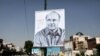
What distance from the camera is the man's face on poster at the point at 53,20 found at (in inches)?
346

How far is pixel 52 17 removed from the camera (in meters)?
8.88

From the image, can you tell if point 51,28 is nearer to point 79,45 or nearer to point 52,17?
point 52,17

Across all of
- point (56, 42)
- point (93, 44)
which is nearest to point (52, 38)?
point (56, 42)

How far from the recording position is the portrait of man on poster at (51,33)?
8.77m

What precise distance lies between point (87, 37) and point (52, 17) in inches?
2720

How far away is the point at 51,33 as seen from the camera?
8.96m

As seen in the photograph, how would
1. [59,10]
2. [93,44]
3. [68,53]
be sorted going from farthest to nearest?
1. [68,53]
2. [93,44]
3. [59,10]

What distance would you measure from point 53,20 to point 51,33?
413mm

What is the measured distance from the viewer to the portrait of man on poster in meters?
8.77

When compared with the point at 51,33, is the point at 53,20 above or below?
above

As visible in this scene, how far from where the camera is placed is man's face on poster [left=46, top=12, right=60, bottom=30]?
346 inches

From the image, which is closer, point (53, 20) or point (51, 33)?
point (53, 20)

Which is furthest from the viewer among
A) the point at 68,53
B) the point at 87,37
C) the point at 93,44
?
the point at 68,53

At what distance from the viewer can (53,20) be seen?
882 centimetres
